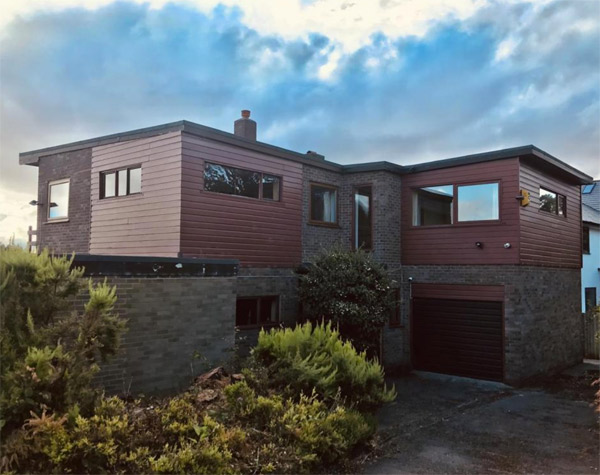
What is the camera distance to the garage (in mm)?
13492

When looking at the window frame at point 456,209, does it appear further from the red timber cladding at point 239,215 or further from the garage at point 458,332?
the red timber cladding at point 239,215

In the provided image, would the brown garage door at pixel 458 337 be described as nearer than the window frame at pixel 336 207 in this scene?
Yes

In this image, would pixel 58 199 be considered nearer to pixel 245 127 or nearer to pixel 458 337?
pixel 245 127

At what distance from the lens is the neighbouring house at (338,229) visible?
440 inches

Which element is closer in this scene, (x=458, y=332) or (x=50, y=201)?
(x=458, y=332)

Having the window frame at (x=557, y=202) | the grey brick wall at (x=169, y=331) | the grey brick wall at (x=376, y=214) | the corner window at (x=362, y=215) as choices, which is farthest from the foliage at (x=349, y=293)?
the window frame at (x=557, y=202)

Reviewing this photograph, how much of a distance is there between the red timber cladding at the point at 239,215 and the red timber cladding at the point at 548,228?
6.35 metres

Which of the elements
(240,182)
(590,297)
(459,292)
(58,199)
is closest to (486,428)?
(459,292)

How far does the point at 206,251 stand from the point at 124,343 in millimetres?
3914

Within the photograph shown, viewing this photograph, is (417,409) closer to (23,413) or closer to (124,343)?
(124,343)

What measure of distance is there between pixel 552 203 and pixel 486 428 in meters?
9.51

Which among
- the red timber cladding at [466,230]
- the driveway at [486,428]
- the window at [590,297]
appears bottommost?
the driveway at [486,428]

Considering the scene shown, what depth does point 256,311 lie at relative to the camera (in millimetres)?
12219

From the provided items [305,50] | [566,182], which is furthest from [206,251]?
[566,182]
